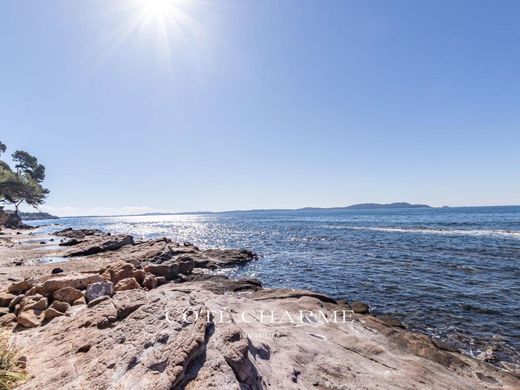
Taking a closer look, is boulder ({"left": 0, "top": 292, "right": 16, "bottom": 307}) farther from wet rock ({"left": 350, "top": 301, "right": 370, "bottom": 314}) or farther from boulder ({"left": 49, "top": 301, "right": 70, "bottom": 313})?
wet rock ({"left": 350, "top": 301, "right": 370, "bottom": 314})

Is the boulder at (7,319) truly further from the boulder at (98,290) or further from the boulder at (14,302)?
the boulder at (98,290)

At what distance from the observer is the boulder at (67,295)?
9633 millimetres

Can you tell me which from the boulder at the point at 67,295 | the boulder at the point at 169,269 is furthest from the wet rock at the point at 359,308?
the boulder at the point at 169,269

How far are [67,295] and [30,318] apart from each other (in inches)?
58.8

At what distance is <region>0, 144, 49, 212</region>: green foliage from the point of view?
5690 centimetres

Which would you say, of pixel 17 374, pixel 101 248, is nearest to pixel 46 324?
pixel 17 374

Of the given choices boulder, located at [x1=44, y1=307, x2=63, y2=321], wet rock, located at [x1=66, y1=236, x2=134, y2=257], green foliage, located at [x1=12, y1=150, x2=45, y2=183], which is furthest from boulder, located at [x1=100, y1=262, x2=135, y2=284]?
green foliage, located at [x1=12, y1=150, x2=45, y2=183]

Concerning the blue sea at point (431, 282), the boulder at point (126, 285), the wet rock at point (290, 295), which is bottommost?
the blue sea at point (431, 282)

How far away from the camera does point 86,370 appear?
4832 millimetres

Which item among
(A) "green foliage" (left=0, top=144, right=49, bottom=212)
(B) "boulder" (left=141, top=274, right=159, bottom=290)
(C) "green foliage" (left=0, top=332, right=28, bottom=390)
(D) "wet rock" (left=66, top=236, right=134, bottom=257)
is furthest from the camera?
(A) "green foliage" (left=0, top=144, right=49, bottom=212)

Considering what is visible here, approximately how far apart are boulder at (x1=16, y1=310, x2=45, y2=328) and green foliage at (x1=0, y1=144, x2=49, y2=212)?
200 feet

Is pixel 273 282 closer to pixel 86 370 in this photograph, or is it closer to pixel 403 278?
pixel 403 278

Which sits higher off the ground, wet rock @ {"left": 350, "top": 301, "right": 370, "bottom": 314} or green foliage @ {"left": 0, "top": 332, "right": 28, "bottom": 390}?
green foliage @ {"left": 0, "top": 332, "right": 28, "bottom": 390}

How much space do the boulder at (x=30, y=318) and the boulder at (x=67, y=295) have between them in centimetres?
96
